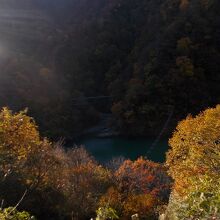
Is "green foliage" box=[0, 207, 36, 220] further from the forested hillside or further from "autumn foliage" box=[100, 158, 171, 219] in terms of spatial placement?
the forested hillside

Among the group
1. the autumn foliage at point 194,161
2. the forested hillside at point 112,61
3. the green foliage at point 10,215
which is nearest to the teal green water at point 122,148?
the forested hillside at point 112,61

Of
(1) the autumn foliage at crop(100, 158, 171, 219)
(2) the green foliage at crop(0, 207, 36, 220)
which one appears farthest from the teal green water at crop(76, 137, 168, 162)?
(2) the green foliage at crop(0, 207, 36, 220)

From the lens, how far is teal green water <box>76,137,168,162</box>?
1995 inches

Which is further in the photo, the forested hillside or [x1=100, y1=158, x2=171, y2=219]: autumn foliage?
the forested hillside

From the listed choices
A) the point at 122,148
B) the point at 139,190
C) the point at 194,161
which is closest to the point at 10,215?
the point at 194,161


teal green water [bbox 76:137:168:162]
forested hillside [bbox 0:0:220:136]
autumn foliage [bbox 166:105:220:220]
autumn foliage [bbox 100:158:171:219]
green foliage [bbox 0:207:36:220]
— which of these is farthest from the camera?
forested hillside [bbox 0:0:220:136]

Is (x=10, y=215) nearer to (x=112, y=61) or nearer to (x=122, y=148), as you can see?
(x=122, y=148)

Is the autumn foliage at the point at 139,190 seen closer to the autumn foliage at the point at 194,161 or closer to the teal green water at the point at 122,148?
the autumn foliage at the point at 194,161

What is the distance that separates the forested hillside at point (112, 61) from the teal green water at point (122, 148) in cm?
224

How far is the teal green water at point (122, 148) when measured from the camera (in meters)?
50.7

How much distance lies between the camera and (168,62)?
215 feet

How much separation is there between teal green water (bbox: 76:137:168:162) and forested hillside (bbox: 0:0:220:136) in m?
2.24

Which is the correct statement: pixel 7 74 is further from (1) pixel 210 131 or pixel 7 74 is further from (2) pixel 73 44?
(1) pixel 210 131

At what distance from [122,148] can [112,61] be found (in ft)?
79.9
